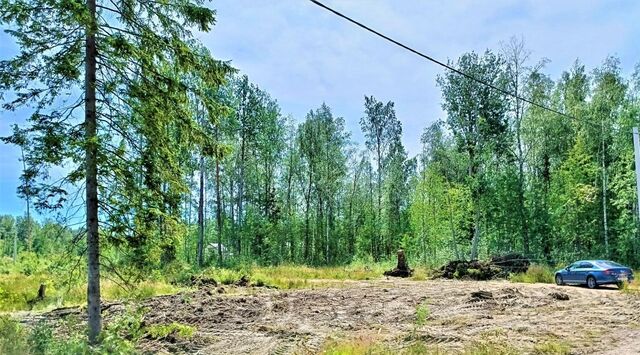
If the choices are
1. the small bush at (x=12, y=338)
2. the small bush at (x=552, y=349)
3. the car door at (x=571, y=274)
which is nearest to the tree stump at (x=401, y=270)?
Result: the car door at (x=571, y=274)

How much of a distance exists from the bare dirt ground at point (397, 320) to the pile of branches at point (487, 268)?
30.7ft

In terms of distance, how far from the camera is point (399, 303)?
52.2 feet

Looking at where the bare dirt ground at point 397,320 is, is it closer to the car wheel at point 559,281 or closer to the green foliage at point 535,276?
the car wheel at point 559,281

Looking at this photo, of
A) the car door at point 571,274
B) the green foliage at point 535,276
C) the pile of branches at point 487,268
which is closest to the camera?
the car door at point 571,274

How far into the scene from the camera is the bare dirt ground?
31.5 feet

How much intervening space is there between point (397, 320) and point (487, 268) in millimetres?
16885

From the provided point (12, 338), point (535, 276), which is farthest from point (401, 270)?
point (12, 338)

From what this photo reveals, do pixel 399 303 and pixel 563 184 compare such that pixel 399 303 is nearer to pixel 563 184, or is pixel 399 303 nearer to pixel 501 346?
pixel 501 346

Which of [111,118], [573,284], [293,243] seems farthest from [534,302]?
[293,243]

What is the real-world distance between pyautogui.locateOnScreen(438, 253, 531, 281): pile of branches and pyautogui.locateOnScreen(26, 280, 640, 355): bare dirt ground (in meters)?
9.34

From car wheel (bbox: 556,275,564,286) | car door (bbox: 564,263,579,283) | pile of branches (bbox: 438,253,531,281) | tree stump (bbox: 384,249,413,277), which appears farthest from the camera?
tree stump (bbox: 384,249,413,277)

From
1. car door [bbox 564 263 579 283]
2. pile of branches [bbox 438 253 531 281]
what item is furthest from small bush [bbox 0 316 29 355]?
pile of branches [bbox 438 253 531 281]

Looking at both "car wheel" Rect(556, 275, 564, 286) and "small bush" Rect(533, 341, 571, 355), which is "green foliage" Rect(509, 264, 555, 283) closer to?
"car wheel" Rect(556, 275, 564, 286)

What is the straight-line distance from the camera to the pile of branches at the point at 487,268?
89.4 feet
